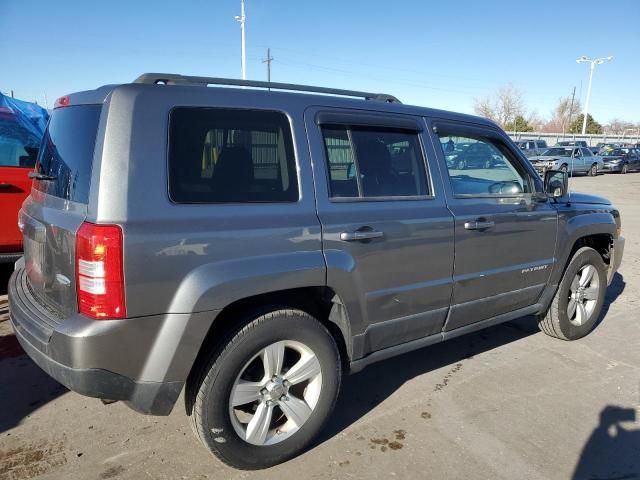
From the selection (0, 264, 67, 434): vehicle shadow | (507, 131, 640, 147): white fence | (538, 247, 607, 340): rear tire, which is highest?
(507, 131, 640, 147): white fence

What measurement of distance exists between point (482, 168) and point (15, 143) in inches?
186

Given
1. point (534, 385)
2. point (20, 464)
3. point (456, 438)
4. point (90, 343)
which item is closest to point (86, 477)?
point (20, 464)

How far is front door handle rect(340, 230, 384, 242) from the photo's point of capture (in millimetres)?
2629

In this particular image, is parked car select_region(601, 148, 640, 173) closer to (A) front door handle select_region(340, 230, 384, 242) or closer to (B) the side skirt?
(B) the side skirt

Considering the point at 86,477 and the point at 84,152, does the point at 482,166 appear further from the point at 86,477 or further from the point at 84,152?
the point at 86,477

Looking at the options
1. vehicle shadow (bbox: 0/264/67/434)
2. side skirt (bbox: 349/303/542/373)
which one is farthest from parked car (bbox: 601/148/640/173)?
vehicle shadow (bbox: 0/264/67/434)

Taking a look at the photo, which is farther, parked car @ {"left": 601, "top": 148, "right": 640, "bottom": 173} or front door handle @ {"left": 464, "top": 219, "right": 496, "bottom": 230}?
parked car @ {"left": 601, "top": 148, "right": 640, "bottom": 173}

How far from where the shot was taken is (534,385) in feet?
11.8

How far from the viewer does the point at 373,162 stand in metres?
2.95

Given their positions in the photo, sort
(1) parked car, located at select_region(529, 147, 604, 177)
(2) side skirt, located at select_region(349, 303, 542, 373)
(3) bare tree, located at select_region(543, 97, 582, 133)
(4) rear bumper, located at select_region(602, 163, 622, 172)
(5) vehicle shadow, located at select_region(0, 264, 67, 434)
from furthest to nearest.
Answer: (3) bare tree, located at select_region(543, 97, 582, 133) < (4) rear bumper, located at select_region(602, 163, 622, 172) < (1) parked car, located at select_region(529, 147, 604, 177) < (5) vehicle shadow, located at select_region(0, 264, 67, 434) < (2) side skirt, located at select_region(349, 303, 542, 373)

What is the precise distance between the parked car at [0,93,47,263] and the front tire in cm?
363

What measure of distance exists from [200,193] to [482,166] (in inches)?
90.2

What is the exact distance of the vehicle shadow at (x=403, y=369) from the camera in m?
3.15

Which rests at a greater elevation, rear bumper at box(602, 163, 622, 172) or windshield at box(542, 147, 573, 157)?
windshield at box(542, 147, 573, 157)
